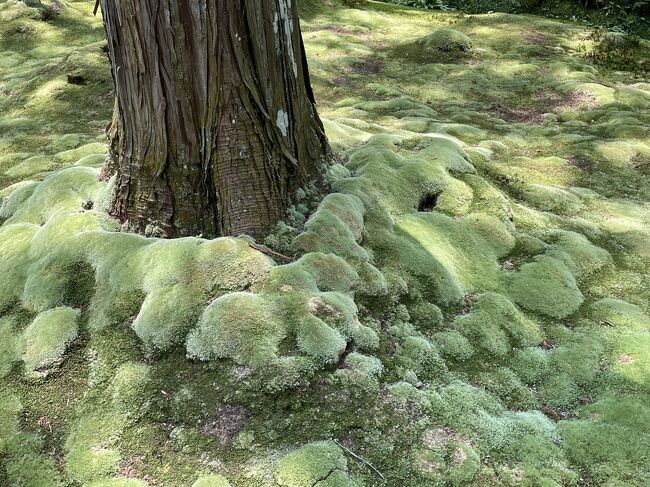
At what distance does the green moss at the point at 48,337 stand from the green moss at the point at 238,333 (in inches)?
46.7

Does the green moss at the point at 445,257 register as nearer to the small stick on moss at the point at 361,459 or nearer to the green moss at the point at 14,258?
the small stick on moss at the point at 361,459

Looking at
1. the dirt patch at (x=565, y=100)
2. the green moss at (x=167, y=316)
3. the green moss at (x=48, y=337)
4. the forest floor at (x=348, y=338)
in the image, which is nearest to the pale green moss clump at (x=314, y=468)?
the forest floor at (x=348, y=338)

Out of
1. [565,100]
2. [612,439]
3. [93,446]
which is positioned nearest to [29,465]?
[93,446]

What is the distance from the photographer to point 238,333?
4383mm

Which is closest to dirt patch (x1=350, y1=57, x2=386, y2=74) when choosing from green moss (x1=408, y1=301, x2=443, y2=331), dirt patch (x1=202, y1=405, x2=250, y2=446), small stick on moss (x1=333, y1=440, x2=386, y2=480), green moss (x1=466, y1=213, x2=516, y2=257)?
green moss (x1=466, y1=213, x2=516, y2=257)

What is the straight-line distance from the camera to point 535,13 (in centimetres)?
2702

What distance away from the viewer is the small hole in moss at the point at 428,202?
7309 millimetres

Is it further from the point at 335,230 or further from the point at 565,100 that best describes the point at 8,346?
the point at 565,100

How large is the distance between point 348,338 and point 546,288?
3044mm

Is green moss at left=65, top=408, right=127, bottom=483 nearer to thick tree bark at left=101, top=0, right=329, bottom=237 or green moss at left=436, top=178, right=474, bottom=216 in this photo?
thick tree bark at left=101, top=0, right=329, bottom=237

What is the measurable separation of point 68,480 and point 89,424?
0.44 m

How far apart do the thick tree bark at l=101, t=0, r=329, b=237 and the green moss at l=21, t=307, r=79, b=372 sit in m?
1.24

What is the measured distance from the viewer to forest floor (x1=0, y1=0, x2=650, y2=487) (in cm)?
388

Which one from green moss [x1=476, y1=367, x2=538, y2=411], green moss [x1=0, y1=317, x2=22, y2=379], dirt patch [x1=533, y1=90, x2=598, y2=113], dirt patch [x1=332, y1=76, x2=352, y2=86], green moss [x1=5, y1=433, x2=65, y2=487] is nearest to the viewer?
green moss [x1=5, y1=433, x2=65, y2=487]
